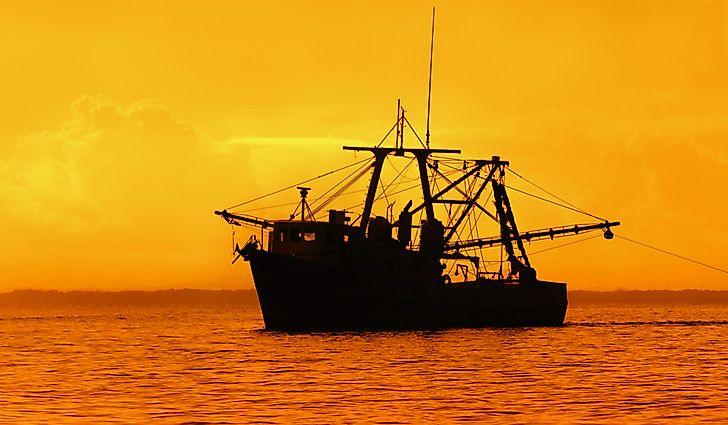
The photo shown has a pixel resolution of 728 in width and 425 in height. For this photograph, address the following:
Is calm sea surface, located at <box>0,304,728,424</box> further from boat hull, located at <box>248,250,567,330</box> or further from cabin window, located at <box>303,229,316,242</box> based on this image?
cabin window, located at <box>303,229,316,242</box>

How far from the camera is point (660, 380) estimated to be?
5878 centimetres

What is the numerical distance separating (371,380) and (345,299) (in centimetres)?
3058

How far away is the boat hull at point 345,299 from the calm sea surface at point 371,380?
1268 mm

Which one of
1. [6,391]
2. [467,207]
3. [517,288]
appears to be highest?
[467,207]

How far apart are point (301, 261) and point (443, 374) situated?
2649 centimetres

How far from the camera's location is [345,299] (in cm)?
8750

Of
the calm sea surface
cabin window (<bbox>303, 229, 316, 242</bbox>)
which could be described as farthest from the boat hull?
cabin window (<bbox>303, 229, 316, 242</bbox>)

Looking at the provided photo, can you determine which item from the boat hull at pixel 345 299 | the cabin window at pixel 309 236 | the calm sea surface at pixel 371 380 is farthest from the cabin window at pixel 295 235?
the calm sea surface at pixel 371 380

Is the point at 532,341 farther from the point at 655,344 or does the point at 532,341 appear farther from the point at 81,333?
the point at 81,333

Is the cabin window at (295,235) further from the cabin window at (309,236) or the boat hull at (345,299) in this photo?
the boat hull at (345,299)

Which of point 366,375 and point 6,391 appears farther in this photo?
point 366,375

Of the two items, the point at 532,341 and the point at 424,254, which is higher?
the point at 424,254

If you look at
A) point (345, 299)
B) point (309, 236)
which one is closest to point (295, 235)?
point (309, 236)

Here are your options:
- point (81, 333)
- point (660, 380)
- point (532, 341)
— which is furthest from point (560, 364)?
point (81, 333)
